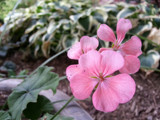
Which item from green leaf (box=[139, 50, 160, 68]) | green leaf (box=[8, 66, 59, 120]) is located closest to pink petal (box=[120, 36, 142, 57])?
green leaf (box=[8, 66, 59, 120])

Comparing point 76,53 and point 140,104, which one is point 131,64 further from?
point 140,104

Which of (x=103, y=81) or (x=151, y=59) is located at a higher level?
(x=103, y=81)

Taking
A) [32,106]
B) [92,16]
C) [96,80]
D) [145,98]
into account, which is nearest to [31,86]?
[32,106]

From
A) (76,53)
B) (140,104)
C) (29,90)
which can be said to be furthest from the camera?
(140,104)

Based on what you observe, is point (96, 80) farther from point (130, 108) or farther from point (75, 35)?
point (75, 35)

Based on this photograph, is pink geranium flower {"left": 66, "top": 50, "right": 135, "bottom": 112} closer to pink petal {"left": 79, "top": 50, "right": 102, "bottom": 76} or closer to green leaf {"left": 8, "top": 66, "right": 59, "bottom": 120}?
pink petal {"left": 79, "top": 50, "right": 102, "bottom": 76}

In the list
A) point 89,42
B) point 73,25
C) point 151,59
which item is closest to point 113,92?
point 89,42
